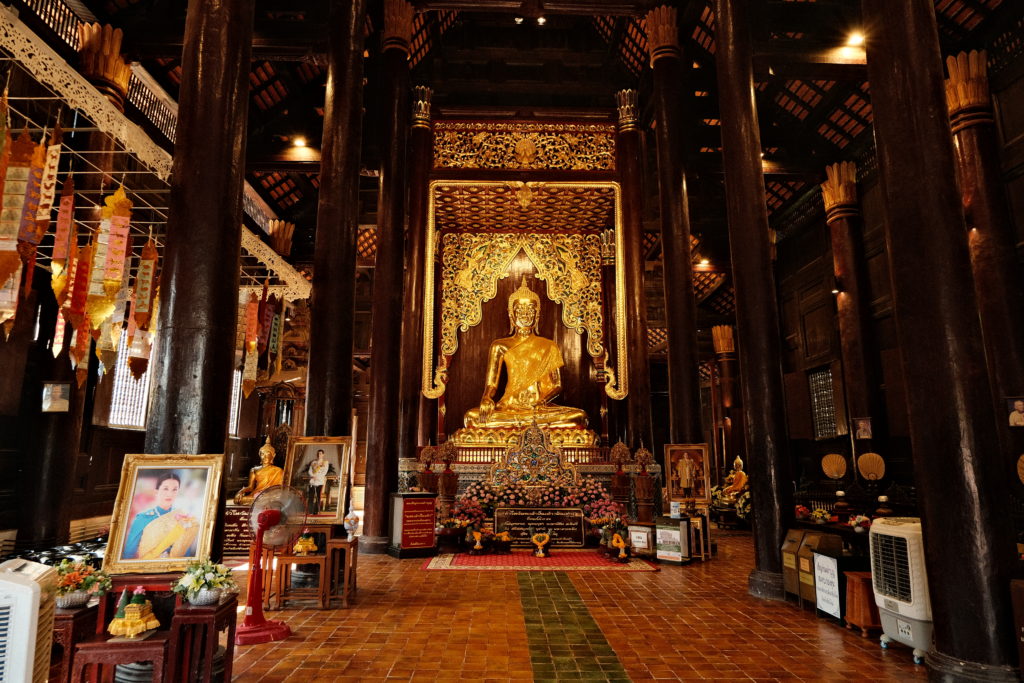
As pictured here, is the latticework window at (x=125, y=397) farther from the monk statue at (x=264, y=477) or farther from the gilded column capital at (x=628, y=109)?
the gilded column capital at (x=628, y=109)

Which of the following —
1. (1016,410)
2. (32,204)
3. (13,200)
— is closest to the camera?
(13,200)

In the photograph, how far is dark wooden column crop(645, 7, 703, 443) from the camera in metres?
8.75

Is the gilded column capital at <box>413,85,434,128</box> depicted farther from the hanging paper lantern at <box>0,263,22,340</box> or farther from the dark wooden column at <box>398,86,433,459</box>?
the hanging paper lantern at <box>0,263,22,340</box>

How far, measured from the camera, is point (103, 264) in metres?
6.15

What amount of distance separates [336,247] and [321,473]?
7.61 ft

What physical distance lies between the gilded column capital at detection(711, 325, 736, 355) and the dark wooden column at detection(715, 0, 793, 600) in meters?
12.3

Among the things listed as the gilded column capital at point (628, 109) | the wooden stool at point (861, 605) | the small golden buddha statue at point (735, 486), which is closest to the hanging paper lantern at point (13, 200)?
the wooden stool at point (861, 605)

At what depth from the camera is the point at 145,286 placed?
6672 mm

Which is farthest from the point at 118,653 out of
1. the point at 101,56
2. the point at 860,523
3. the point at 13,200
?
the point at 101,56

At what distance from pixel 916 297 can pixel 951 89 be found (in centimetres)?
681

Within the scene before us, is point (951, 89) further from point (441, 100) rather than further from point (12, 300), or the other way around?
point (12, 300)

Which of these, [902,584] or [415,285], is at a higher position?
[415,285]

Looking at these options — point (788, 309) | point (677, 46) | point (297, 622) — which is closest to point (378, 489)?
point (297, 622)

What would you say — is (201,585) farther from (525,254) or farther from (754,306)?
(525,254)
